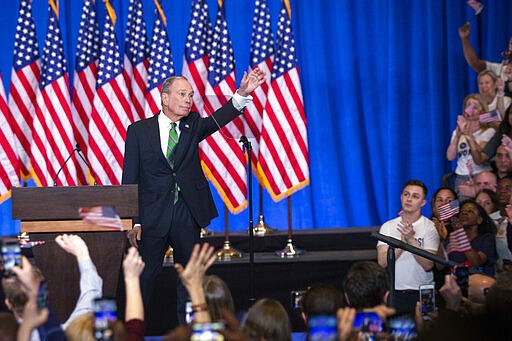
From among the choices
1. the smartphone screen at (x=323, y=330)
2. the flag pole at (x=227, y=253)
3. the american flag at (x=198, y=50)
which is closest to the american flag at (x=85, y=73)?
the american flag at (x=198, y=50)

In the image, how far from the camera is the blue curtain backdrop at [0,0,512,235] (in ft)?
30.0

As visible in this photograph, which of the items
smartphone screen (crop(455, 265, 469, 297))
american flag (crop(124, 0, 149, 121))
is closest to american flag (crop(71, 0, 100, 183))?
american flag (crop(124, 0, 149, 121))

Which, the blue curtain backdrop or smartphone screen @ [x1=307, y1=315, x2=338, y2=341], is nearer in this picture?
smartphone screen @ [x1=307, y1=315, x2=338, y2=341]

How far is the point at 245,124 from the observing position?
8234 millimetres

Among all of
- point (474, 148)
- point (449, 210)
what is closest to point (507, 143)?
point (474, 148)

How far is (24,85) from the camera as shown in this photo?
8.52 meters

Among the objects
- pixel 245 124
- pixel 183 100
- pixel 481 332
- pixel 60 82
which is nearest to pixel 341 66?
pixel 245 124

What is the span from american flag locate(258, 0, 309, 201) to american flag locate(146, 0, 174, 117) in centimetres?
104

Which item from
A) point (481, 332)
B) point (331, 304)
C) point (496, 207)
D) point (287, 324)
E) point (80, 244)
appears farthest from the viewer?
point (496, 207)

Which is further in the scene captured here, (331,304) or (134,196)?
(134,196)

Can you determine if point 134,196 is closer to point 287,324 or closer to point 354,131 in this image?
Result: point 287,324

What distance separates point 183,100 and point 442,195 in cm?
232

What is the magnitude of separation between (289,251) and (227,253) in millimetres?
549

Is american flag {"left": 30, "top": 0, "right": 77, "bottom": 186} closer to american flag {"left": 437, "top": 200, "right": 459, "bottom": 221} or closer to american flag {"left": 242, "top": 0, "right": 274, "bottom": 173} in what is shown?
american flag {"left": 242, "top": 0, "right": 274, "bottom": 173}
